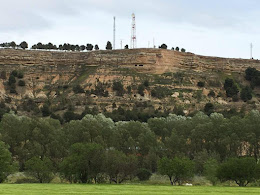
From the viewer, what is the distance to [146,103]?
128 metres

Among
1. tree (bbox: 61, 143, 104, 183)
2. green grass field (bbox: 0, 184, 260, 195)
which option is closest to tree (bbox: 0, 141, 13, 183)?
tree (bbox: 61, 143, 104, 183)

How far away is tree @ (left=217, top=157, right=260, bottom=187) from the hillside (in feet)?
185

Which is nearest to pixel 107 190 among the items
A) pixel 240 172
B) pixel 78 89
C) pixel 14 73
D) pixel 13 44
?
pixel 240 172

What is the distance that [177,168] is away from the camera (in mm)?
68188

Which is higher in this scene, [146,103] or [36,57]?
[36,57]

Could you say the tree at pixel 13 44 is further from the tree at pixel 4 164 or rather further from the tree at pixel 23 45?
the tree at pixel 4 164

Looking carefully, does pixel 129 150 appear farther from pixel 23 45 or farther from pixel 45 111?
pixel 23 45

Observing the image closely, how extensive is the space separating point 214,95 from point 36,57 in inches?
1838

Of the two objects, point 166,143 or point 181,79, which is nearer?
point 166,143

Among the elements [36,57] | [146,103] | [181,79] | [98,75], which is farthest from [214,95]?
[36,57]

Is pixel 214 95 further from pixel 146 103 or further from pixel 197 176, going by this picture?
pixel 197 176

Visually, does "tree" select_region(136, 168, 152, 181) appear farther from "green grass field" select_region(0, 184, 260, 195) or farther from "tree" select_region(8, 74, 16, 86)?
"tree" select_region(8, 74, 16, 86)

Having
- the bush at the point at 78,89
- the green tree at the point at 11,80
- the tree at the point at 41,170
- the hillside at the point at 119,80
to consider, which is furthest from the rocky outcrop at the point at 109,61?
the tree at the point at 41,170

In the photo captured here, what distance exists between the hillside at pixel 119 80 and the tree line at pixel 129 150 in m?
31.3
